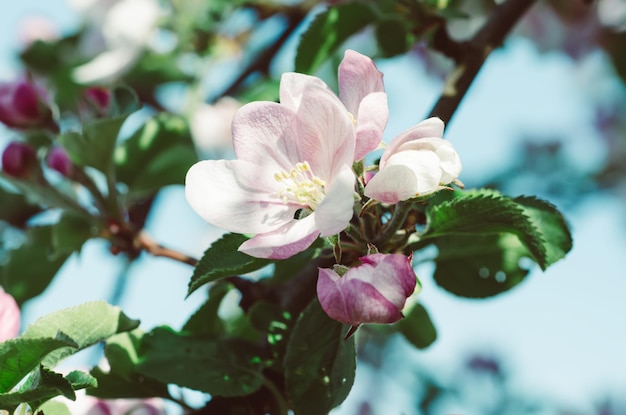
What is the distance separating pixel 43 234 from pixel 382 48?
0.58 metres

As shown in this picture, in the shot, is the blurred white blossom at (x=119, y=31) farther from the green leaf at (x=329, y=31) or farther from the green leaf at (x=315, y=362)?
the green leaf at (x=315, y=362)

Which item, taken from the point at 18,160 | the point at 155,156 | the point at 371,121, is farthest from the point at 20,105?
the point at 371,121

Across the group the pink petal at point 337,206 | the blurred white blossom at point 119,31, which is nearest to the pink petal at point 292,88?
the pink petal at point 337,206

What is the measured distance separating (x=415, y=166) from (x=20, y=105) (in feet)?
2.70

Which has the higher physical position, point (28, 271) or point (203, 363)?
point (203, 363)

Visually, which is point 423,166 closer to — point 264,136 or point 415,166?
point 415,166

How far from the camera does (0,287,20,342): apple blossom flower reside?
644mm

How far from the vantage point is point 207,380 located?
72cm

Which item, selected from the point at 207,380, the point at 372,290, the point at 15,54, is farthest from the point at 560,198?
the point at 372,290

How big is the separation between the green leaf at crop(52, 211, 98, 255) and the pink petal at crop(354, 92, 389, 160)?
0.57 meters

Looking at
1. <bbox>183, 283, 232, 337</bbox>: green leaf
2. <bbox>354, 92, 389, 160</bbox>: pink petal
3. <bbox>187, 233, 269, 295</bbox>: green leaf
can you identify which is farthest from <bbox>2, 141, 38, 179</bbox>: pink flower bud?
<bbox>354, 92, 389, 160</bbox>: pink petal

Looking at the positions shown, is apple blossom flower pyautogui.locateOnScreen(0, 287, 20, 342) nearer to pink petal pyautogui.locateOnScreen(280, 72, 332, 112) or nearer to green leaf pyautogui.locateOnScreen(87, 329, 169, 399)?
green leaf pyautogui.locateOnScreen(87, 329, 169, 399)

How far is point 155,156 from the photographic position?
42.3 inches

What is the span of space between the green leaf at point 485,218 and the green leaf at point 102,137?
41 cm
